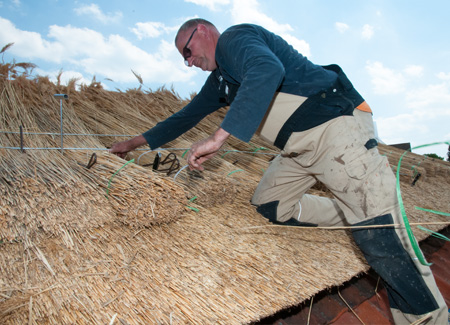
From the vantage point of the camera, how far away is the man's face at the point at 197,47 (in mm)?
1535

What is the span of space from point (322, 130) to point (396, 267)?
0.70m

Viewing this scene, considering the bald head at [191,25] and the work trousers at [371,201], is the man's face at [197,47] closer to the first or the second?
the bald head at [191,25]

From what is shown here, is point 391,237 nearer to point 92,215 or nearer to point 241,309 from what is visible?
point 241,309

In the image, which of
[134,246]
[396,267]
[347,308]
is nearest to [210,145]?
[134,246]

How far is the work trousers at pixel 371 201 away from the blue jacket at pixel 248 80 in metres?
0.15

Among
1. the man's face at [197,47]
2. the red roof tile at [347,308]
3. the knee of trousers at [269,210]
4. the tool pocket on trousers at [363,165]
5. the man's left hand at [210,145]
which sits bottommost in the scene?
the red roof tile at [347,308]

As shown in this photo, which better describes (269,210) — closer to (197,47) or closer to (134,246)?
(134,246)

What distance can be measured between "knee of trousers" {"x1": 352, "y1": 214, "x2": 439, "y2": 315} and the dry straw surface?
0.19 m

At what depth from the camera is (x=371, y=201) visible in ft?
4.60

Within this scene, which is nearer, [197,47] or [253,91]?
[253,91]

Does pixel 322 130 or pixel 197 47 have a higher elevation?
pixel 197 47

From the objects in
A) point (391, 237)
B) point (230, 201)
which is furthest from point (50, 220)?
point (391, 237)

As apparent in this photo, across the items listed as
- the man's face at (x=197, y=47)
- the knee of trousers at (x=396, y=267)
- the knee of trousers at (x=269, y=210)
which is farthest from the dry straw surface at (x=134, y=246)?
the man's face at (x=197, y=47)

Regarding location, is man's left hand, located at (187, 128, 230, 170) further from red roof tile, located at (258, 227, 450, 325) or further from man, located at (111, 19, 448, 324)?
red roof tile, located at (258, 227, 450, 325)
